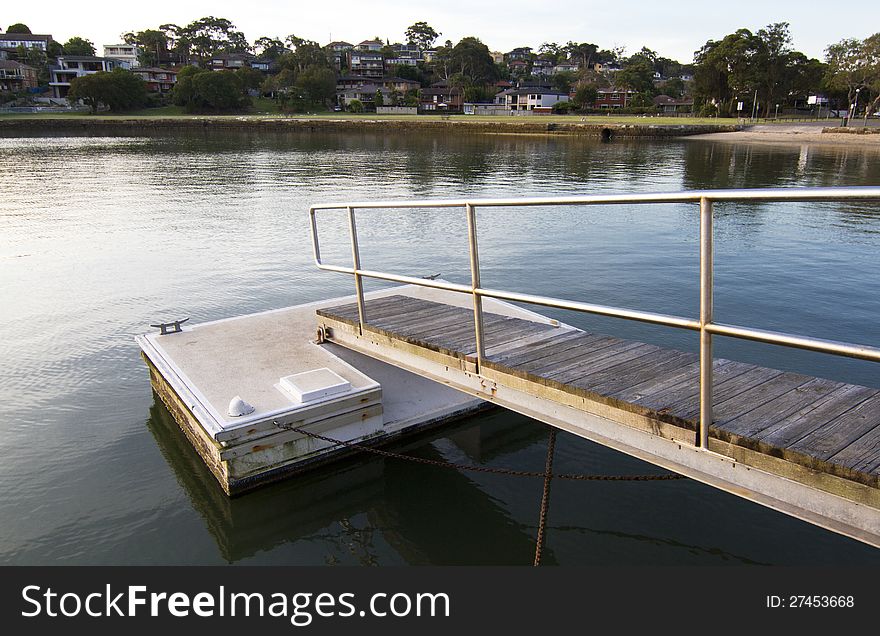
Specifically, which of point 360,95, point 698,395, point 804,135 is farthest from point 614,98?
point 698,395

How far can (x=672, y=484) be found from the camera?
553 centimetres

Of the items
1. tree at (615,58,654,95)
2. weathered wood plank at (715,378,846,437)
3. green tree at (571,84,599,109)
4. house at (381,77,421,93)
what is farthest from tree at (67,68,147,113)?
weathered wood plank at (715,378,846,437)

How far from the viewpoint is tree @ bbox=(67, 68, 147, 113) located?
302 feet

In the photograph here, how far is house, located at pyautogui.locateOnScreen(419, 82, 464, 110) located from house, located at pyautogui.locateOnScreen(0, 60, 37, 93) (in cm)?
6954

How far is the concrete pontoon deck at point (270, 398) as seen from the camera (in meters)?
5.29

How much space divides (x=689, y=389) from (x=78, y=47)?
7222 inches

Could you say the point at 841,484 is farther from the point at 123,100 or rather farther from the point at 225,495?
the point at 123,100

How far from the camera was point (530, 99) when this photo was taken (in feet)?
387

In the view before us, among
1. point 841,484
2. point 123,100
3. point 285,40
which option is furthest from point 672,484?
point 285,40

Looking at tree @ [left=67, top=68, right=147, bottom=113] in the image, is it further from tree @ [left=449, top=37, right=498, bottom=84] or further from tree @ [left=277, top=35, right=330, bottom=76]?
tree @ [left=449, top=37, right=498, bottom=84]

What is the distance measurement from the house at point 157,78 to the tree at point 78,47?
3652 centimetres

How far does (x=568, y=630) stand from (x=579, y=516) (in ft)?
4.37

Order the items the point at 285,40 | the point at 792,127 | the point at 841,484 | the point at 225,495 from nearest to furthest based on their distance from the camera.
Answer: the point at 841,484, the point at 225,495, the point at 792,127, the point at 285,40

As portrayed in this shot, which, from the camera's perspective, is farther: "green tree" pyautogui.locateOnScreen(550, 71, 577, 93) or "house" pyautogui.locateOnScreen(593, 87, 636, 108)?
"green tree" pyautogui.locateOnScreen(550, 71, 577, 93)
